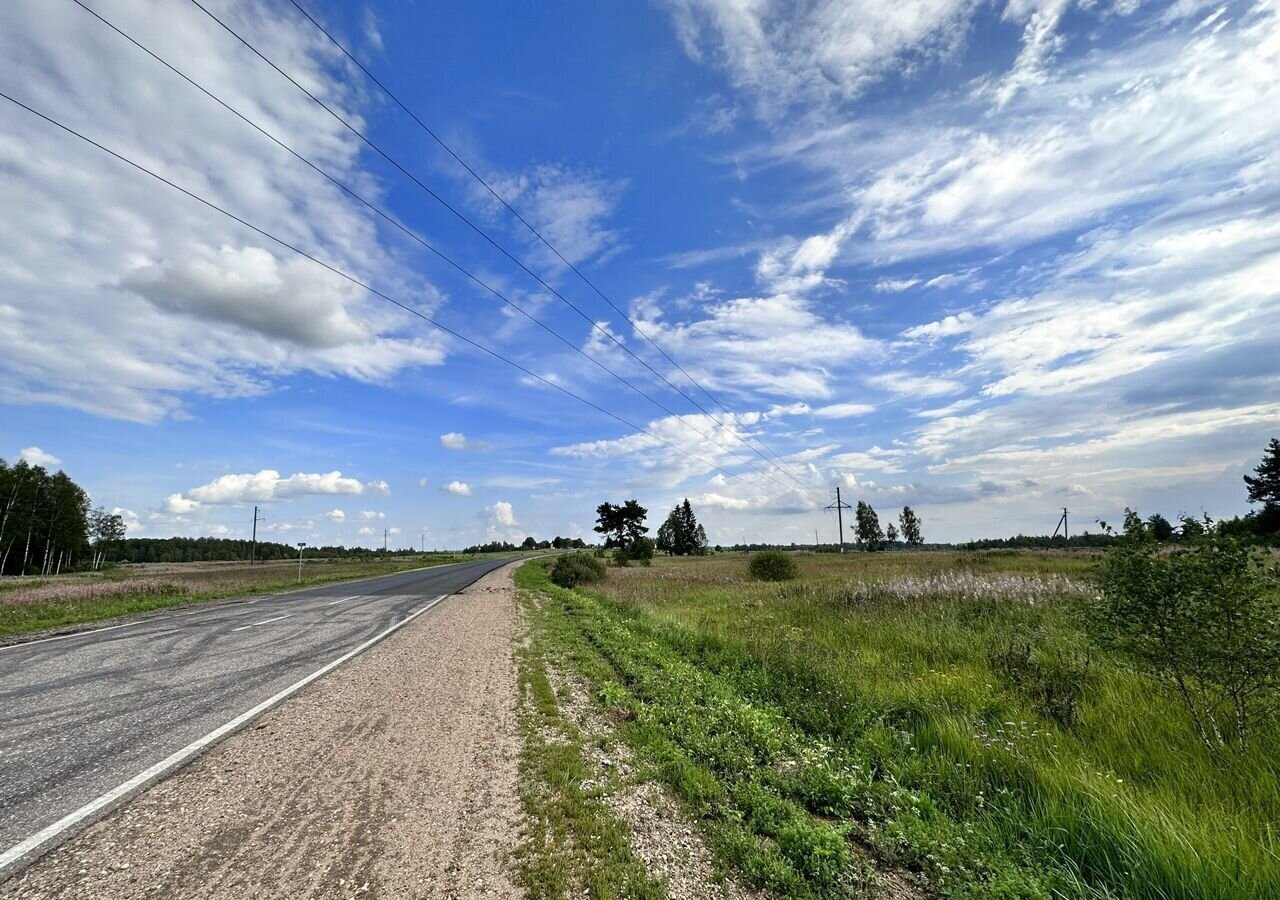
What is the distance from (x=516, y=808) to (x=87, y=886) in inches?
109

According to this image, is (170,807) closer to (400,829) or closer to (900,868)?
(400,829)

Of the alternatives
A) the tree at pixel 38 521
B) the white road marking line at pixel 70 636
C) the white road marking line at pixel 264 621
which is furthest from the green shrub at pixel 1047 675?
the tree at pixel 38 521

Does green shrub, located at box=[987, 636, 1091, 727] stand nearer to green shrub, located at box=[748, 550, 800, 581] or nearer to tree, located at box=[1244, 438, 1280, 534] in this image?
green shrub, located at box=[748, 550, 800, 581]

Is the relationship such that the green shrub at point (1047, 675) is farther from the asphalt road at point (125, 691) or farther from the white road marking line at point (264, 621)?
the white road marking line at point (264, 621)

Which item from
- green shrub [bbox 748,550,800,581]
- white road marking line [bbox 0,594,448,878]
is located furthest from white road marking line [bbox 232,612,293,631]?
green shrub [bbox 748,550,800,581]

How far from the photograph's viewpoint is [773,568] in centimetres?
3153

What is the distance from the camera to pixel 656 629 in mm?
13219

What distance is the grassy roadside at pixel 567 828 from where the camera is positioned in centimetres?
346

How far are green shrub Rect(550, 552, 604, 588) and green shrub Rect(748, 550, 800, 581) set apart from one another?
9617mm

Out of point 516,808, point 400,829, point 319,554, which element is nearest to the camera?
point 400,829

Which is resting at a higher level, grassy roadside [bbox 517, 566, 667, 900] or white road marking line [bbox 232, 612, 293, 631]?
white road marking line [bbox 232, 612, 293, 631]

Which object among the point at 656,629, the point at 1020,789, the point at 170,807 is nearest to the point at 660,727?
the point at 1020,789

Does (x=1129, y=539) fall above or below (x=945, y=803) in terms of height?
above

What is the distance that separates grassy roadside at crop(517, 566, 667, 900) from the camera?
3461 mm
